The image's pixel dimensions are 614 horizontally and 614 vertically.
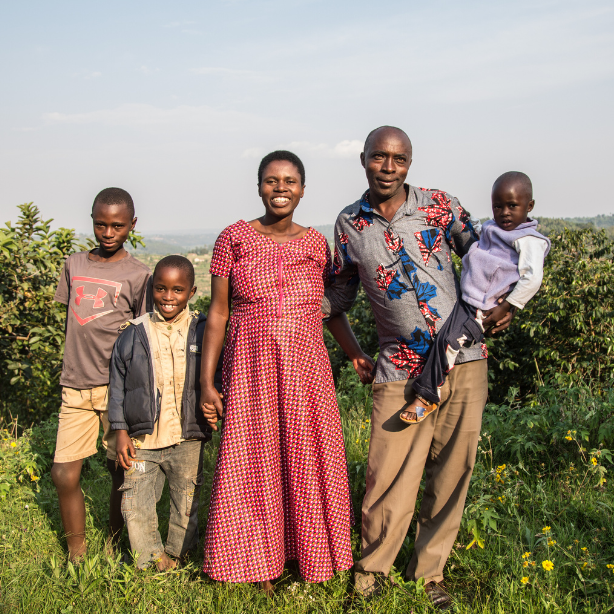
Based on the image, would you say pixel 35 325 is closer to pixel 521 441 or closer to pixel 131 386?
pixel 131 386

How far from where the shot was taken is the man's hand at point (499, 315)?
248cm

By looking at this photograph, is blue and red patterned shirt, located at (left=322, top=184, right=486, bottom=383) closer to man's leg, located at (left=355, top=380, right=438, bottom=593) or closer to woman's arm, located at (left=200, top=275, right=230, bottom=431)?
man's leg, located at (left=355, top=380, right=438, bottom=593)

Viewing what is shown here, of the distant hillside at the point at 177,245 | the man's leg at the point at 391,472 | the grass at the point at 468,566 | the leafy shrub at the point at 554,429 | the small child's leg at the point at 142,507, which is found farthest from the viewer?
the distant hillside at the point at 177,245

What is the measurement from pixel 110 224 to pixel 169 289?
0.48m

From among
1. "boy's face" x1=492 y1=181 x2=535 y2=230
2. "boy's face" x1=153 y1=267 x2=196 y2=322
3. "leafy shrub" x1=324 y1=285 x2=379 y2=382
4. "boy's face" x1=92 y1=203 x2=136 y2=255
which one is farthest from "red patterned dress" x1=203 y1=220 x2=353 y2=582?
"leafy shrub" x1=324 y1=285 x2=379 y2=382

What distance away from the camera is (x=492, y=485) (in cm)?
320

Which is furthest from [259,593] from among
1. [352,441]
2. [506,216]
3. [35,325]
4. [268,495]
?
[35,325]

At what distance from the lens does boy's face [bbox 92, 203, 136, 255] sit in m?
2.85

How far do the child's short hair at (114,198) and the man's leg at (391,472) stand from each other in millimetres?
1573

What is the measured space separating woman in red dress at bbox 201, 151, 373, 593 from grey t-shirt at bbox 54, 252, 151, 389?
576mm

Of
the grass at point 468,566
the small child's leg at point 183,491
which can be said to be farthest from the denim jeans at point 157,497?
the grass at point 468,566

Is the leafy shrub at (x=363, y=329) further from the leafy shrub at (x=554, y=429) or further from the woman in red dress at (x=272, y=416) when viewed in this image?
the woman in red dress at (x=272, y=416)

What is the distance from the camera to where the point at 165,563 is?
2832 millimetres

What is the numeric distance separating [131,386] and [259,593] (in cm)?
116
